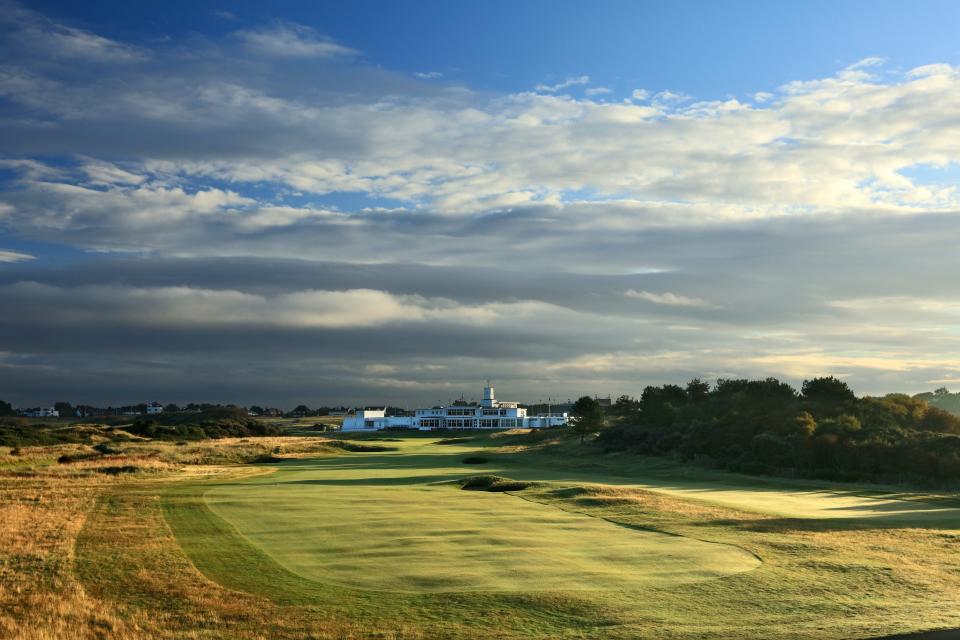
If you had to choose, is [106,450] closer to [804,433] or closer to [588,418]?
[588,418]

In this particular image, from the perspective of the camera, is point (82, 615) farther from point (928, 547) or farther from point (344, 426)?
point (344, 426)

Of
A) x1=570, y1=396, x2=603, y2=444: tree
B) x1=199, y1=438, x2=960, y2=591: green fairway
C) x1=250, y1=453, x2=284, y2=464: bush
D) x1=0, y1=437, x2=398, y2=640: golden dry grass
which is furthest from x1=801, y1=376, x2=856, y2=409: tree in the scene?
x1=0, y1=437, x2=398, y2=640: golden dry grass

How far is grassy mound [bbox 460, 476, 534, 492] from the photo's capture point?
155 feet

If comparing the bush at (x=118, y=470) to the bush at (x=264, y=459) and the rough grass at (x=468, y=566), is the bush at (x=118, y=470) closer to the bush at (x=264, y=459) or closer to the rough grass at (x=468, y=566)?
the rough grass at (x=468, y=566)

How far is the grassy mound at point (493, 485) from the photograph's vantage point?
1857 inches

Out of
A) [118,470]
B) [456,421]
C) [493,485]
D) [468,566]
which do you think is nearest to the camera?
[468,566]

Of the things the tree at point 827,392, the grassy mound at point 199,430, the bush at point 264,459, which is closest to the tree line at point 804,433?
the tree at point 827,392

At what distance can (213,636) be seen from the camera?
16.3 m

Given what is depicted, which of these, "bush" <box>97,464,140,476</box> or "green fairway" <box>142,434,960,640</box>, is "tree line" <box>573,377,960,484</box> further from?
"bush" <box>97,464,140,476</box>

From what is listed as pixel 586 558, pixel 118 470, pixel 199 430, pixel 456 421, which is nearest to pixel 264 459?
pixel 118 470

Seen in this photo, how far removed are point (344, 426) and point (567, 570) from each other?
170m

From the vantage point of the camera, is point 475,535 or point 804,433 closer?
point 475,535

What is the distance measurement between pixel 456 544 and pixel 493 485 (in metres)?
22.1

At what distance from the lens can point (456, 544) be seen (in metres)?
26.2
